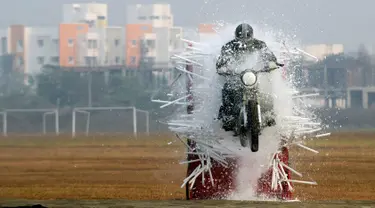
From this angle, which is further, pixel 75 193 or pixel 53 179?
pixel 53 179

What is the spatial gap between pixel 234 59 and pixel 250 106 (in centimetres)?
55

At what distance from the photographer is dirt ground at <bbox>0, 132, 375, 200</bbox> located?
18703mm

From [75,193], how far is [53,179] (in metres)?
4.11

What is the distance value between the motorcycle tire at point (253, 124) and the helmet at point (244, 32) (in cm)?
77

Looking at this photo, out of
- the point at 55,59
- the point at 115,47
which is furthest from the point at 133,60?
the point at 55,59

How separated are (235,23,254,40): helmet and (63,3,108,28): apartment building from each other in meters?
24.7

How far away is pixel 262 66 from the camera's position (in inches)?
507

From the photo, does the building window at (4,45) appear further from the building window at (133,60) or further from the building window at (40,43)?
the building window at (133,60)

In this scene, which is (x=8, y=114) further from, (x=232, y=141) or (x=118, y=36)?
(x=232, y=141)

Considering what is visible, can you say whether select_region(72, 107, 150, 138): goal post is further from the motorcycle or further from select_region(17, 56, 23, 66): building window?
the motorcycle

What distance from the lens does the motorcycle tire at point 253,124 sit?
12.7m

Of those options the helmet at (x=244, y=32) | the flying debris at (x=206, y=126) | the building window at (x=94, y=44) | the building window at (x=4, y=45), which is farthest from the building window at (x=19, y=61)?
the helmet at (x=244, y=32)

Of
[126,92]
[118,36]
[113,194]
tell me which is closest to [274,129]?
[113,194]

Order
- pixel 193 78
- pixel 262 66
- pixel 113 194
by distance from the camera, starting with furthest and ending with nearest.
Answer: pixel 113 194, pixel 193 78, pixel 262 66
